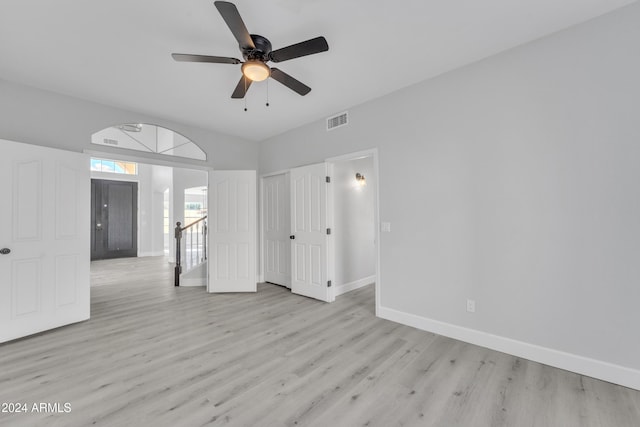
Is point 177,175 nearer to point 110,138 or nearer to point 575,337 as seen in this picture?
point 110,138

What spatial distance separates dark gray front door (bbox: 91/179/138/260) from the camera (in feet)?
27.3

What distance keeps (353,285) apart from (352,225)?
3.55 ft

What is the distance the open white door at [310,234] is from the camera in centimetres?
419

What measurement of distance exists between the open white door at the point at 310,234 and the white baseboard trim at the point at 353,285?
358 mm

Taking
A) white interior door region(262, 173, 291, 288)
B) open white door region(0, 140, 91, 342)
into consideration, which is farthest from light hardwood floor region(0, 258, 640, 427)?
white interior door region(262, 173, 291, 288)

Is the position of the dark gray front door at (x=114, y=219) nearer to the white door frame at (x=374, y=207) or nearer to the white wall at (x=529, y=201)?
the white door frame at (x=374, y=207)

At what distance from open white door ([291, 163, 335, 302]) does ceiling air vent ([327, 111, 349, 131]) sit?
0.62m

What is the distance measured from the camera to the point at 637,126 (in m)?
2.04

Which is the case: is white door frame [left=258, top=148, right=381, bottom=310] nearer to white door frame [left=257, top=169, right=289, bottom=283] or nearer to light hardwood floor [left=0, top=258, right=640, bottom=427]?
white door frame [left=257, top=169, right=289, bottom=283]

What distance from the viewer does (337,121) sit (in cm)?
411

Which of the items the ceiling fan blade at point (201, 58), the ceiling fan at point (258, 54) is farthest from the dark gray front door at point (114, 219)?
the ceiling fan at point (258, 54)

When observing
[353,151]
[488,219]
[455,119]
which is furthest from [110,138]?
[488,219]

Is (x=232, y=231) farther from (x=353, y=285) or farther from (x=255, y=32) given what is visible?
(x=255, y=32)

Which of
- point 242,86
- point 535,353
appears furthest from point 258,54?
point 535,353
